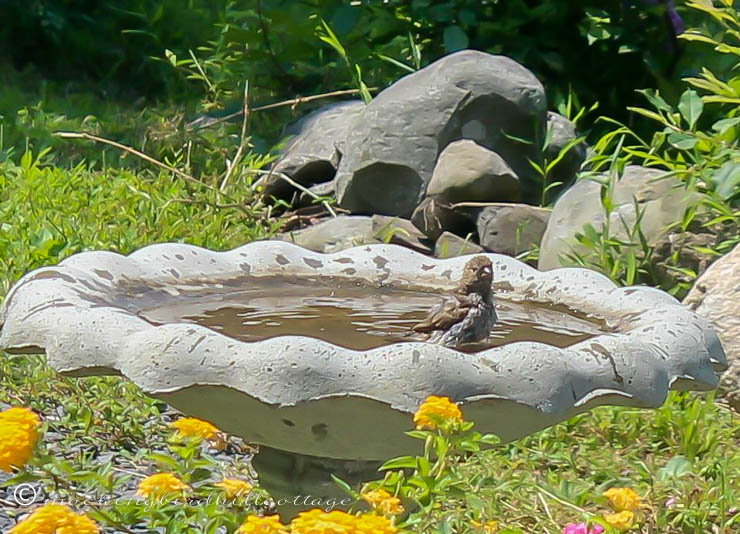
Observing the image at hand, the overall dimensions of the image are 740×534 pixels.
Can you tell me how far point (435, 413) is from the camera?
1.89m

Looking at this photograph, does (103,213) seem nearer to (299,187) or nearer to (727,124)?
(299,187)

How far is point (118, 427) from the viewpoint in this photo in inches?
145

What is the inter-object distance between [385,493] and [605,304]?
3.24 feet

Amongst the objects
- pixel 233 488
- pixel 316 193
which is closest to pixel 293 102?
pixel 316 193

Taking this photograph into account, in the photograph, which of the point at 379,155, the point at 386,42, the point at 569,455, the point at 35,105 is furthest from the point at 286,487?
the point at 35,105

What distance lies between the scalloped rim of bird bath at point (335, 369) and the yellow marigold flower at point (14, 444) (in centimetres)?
32

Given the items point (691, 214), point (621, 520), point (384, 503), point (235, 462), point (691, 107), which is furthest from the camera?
point (691, 107)

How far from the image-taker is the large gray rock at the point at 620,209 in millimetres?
4453

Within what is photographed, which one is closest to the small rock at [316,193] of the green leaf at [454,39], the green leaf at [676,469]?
the green leaf at [454,39]

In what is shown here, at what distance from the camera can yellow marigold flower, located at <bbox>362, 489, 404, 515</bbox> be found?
1.88 metres

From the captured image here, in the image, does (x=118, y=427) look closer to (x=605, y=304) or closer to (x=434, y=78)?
(x=605, y=304)

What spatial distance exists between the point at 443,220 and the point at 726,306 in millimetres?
1612

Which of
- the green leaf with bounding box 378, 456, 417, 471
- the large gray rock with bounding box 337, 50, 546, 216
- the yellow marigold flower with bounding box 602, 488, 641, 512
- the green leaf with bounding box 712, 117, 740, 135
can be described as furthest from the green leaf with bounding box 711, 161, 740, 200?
the green leaf with bounding box 378, 456, 417, 471

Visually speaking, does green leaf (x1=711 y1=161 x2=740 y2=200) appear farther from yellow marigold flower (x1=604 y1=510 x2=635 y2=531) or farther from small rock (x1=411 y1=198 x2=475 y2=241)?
yellow marigold flower (x1=604 y1=510 x2=635 y2=531)
